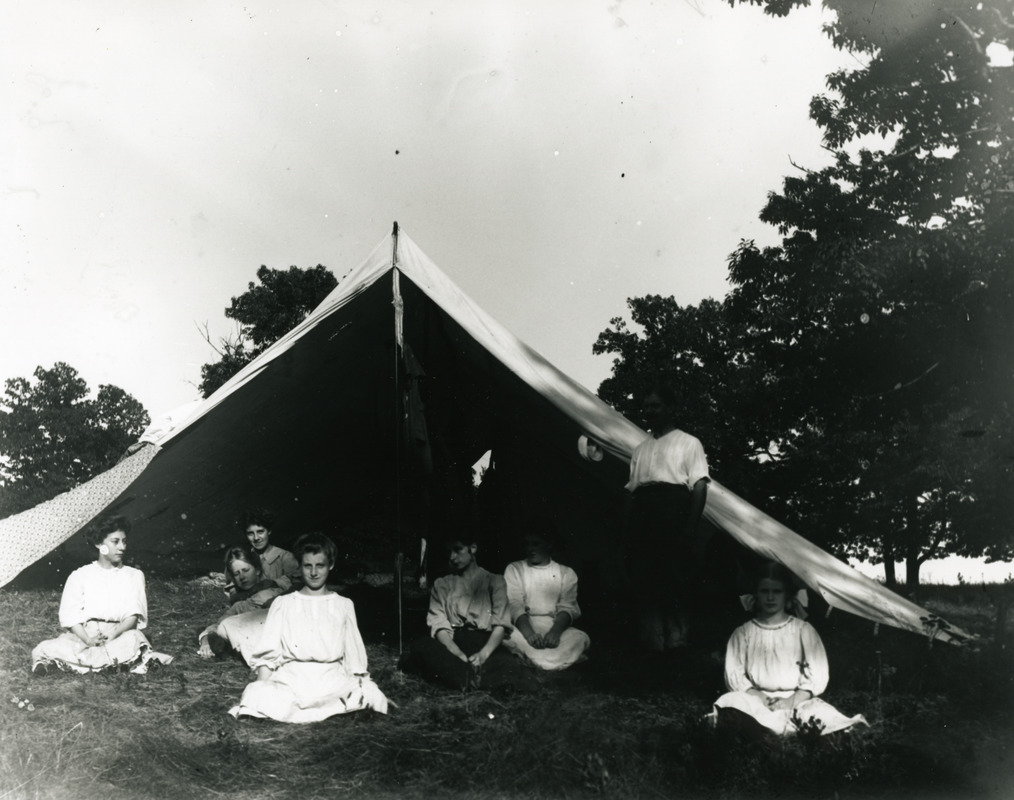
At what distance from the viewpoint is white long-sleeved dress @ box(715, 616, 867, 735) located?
350cm

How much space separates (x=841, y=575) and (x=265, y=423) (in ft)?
13.0

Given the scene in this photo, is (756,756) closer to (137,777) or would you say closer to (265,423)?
(137,777)

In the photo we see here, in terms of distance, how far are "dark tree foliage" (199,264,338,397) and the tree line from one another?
14.6 inches

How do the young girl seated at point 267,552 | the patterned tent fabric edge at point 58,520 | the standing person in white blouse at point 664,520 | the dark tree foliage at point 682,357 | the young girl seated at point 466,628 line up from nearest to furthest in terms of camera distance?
1. the standing person in white blouse at point 664,520
2. the young girl seated at point 466,628
3. the patterned tent fabric edge at point 58,520
4. the young girl seated at point 267,552
5. the dark tree foliage at point 682,357

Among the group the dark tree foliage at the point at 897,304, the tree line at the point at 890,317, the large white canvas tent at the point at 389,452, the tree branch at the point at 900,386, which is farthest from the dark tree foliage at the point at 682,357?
the large white canvas tent at the point at 389,452

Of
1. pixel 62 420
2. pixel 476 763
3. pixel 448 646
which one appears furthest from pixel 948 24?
pixel 62 420

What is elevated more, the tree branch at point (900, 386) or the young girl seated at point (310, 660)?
the tree branch at point (900, 386)

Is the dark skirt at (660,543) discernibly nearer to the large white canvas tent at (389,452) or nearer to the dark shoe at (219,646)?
the large white canvas tent at (389,452)

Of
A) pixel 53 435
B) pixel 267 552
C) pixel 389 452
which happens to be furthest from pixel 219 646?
pixel 53 435

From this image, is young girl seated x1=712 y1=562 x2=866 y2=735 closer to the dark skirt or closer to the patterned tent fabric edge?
the dark skirt

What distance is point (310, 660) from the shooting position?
4043 millimetres

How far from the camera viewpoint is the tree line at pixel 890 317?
11.8 metres

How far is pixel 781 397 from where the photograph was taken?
19531 millimetres

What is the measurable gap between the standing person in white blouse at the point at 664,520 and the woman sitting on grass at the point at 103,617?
2685 mm
